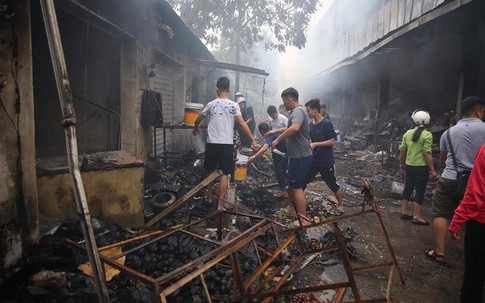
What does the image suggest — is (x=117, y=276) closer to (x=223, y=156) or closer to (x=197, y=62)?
(x=223, y=156)

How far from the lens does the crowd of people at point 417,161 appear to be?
262cm

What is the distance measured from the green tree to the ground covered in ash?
45.9ft

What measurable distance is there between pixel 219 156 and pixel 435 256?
3571mm

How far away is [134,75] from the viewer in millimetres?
5922

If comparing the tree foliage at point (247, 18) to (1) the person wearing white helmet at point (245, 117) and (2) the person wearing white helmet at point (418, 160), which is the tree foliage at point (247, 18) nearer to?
(1) the person wearing white helmet at point (245, 117)

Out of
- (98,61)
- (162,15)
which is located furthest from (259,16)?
(98,61)

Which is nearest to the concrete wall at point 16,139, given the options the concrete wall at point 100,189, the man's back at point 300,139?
the concrete wall at point 100,189

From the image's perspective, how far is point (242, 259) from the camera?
3.49 meters

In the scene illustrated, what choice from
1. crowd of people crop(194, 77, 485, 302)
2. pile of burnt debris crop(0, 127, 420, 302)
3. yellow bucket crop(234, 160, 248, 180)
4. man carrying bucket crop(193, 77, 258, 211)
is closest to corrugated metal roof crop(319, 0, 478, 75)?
crowd of people crop(194, 77, 485, 302)

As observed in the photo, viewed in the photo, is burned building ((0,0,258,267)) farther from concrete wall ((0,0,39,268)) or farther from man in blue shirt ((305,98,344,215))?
man in blue shirt ((305,98,344,215))

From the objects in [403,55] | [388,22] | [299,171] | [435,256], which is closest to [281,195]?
[299,171]

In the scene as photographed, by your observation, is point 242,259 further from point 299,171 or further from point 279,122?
point 279,122

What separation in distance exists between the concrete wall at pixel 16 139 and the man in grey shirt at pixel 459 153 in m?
4.90

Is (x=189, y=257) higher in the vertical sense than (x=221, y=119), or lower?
lower
